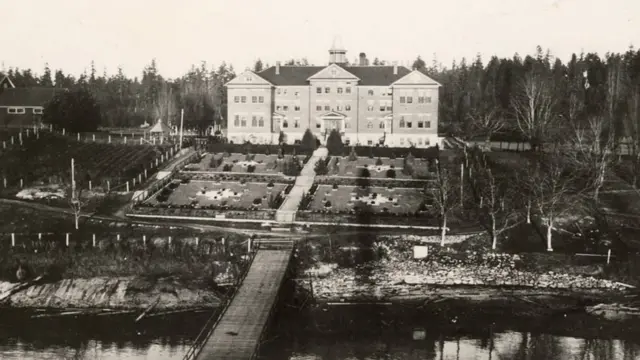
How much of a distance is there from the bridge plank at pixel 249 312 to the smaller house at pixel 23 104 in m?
50.8

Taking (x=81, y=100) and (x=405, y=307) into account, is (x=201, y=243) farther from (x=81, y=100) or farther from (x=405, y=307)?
(x=81, y=100)

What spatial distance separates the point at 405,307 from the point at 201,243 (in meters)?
13.5

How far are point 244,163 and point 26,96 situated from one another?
3681 cm

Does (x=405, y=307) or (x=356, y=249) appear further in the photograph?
(x=356, y=249)

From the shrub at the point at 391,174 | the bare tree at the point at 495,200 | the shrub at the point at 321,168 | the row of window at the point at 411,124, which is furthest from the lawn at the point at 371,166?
the row of window at the point at 411,124

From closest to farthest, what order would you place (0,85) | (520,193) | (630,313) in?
(630,313) < (520,193) < (0,85)

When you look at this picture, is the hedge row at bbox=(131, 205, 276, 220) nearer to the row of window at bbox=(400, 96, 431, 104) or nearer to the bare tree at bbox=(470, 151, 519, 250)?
the bare tree at bbox=(470, 151, 519, 250)

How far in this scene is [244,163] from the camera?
202 feet

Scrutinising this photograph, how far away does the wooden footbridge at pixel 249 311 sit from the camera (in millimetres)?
26094

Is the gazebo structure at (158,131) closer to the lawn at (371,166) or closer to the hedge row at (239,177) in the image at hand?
the hedge row at (239,177)

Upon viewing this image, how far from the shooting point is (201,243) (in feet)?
141

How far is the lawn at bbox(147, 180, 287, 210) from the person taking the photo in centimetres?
5131

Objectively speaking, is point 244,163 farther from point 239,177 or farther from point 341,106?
point 341,106

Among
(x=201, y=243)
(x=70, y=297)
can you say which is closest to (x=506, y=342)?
(x=201, y=243)
